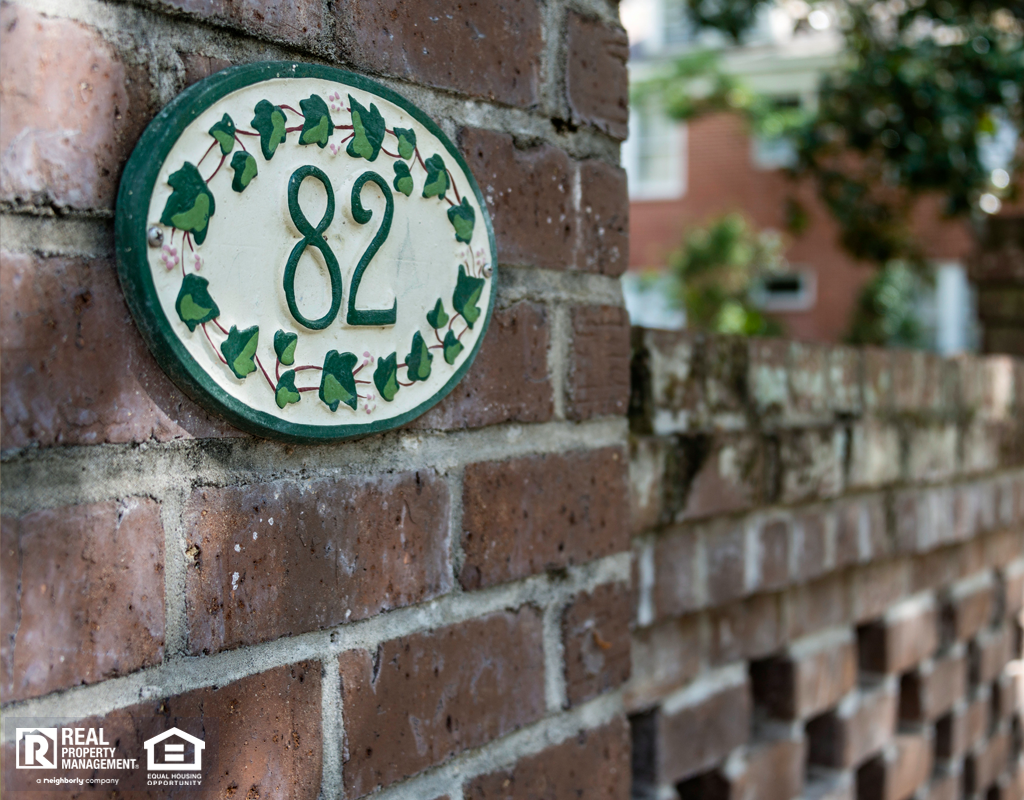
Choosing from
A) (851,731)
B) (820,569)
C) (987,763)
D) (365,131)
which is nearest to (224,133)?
(365,131)

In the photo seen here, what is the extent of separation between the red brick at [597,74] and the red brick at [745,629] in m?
0.81

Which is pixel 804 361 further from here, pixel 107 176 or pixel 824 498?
pixel 107 176

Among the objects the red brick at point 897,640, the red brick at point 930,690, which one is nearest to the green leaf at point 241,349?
the red brick at point 897,640

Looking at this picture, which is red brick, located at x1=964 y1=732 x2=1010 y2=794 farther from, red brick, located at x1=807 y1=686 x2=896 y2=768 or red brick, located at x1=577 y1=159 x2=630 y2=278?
red brick, located at x1=577 y1=159 x2=630 y2=278

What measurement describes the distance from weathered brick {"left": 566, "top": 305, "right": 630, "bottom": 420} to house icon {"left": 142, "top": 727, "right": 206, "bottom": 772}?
1.57 feet

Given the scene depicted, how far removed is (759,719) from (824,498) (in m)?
0.41

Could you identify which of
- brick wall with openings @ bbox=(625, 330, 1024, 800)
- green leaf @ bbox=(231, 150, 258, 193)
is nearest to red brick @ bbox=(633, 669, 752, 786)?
brick wall with openings @ bbox=(625, 330, 1024, 800)

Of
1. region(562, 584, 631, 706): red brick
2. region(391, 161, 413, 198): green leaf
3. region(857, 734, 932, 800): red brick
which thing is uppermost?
region(391, 161, 413, 198): green leaf

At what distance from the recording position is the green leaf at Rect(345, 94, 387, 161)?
0.76m

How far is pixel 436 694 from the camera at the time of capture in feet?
2.83

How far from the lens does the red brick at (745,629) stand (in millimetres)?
1514

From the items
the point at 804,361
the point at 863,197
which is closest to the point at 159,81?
the point at 804,361

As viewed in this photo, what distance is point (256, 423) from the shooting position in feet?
2.29

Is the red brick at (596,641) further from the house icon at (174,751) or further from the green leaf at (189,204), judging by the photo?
the green leaf at (189,204)
